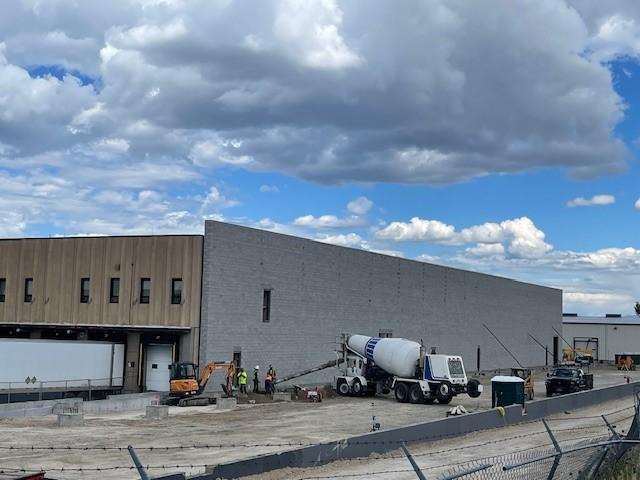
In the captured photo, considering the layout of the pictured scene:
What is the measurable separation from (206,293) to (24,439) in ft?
51.4

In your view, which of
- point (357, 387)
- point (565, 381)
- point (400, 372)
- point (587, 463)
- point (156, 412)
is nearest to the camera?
point (587, 463)

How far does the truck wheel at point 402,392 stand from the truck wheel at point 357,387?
267 centimetres

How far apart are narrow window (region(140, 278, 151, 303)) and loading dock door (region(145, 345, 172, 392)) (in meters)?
2.49

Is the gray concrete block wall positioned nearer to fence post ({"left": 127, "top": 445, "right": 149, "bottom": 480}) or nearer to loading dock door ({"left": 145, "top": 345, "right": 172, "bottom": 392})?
loading dock door ({"left": 145, "top": 345, "right": 172, "bottom": 392})

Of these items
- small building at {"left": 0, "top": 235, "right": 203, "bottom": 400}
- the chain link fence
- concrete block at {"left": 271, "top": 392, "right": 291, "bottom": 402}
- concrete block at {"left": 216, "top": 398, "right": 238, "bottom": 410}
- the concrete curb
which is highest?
small building at {"left": 0, "top": 235, "right": 203, "bottom": 400}

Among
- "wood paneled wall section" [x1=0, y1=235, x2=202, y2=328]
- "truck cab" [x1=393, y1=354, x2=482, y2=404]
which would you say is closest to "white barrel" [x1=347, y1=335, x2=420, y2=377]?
"truck cab" [x1=393, y1=354, x2=482, y2=404]

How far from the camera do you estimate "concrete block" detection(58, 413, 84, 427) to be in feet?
89.8

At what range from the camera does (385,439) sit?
20.8m

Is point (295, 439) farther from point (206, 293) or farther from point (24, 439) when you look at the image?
point (206, 293)

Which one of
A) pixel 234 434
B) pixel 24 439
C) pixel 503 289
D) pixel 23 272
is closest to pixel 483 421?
pixel 234 434

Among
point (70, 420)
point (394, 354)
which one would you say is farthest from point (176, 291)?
point (70, 420)

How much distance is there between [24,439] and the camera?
2395 cm

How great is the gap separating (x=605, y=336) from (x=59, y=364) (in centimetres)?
8181

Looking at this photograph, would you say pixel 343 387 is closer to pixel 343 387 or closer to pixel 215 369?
pixel 343 387
